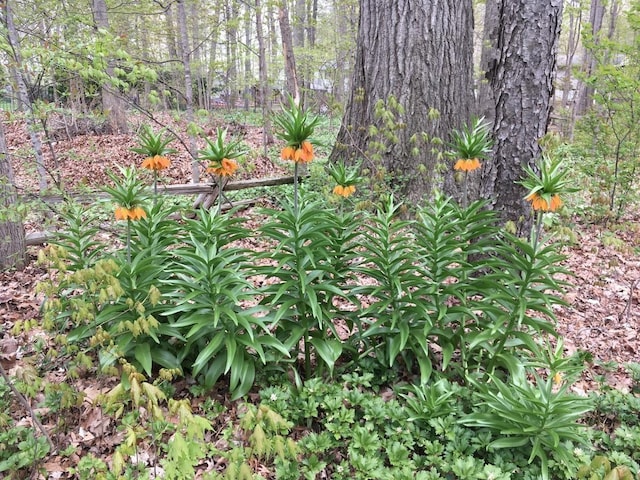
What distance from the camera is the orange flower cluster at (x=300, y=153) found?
7.32ft

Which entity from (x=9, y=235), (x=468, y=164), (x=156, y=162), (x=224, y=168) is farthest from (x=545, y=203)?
(x=9, y=235)

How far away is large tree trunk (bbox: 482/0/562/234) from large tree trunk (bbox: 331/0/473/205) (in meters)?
1.25

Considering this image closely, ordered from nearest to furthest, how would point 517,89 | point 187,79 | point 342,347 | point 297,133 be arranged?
point 297,133, point 342,347, point 517,89, point 187,79

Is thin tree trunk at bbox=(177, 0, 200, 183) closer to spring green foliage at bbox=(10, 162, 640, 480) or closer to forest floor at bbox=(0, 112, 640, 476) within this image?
forest floor at bbox=(0, 112, 640, 476)

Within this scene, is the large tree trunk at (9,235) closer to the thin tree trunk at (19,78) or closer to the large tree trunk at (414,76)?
the thin tree trunk at (19,78)

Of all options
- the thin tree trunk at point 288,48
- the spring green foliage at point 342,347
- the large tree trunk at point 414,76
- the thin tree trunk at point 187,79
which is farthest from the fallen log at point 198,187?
the thin tree trunk at point 288,48

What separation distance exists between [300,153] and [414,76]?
9.57 feet

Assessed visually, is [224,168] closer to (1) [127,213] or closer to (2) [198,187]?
(1) [127,213]

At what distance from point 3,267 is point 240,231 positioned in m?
2.99

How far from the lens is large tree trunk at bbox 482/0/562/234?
10.1 ft

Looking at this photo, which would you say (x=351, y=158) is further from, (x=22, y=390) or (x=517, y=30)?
(x=22, y=390)

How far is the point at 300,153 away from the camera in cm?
223

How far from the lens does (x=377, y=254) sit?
103 inches

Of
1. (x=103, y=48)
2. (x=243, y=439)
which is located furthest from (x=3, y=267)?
(x=243, y=439)
